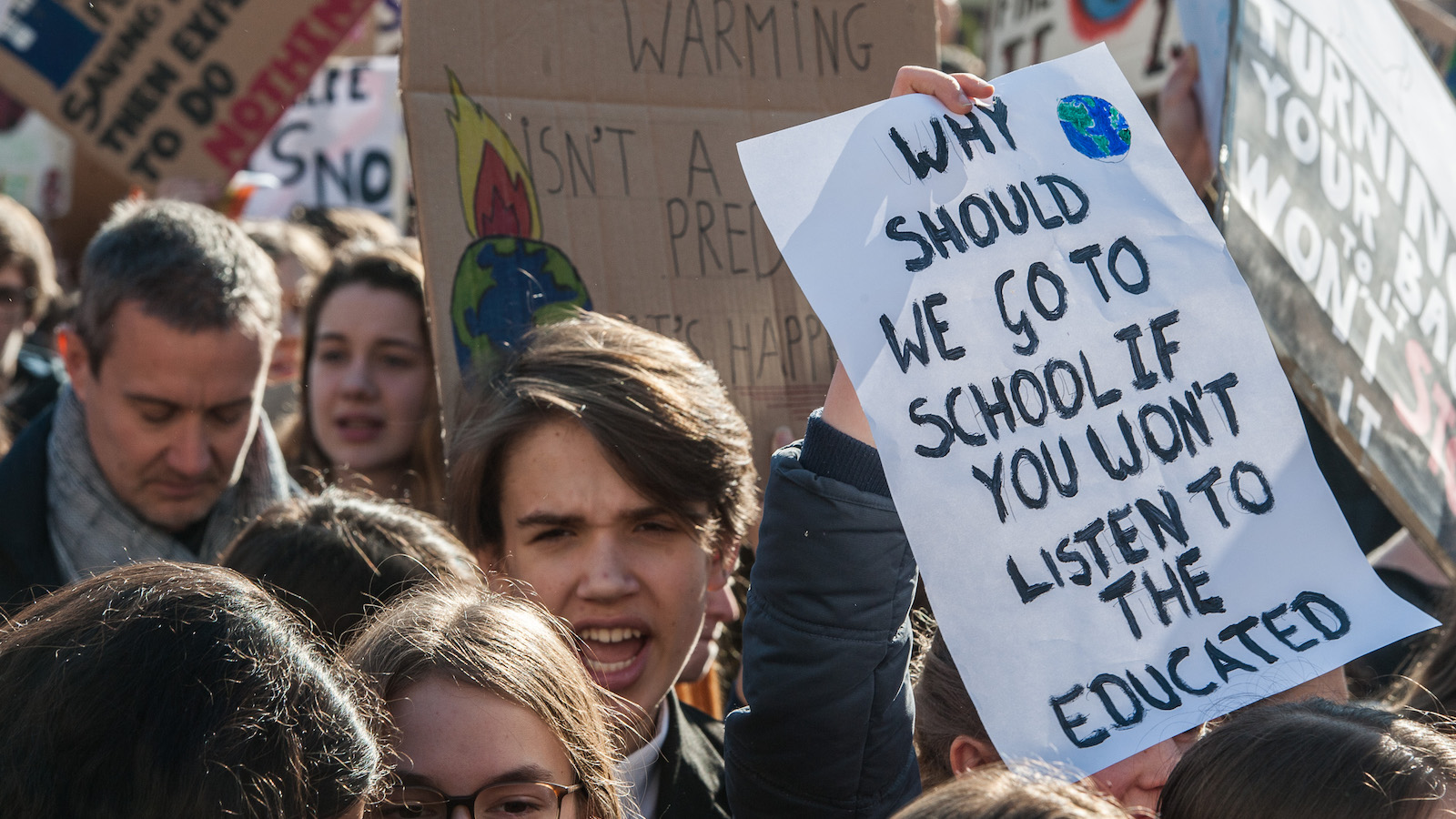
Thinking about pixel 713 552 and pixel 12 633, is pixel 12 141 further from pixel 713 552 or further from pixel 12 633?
pixel 12 633

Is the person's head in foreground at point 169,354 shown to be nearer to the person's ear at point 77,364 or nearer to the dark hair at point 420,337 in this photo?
the person's ear at point 77,364

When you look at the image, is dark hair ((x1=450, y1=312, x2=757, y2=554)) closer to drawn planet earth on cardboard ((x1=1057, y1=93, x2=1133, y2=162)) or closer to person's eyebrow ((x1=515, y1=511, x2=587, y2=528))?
person's eyebrow ((x1=515, y1=511, x2=587, y2=528))

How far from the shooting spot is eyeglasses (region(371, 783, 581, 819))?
123cm

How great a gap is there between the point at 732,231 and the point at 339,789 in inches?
57.4

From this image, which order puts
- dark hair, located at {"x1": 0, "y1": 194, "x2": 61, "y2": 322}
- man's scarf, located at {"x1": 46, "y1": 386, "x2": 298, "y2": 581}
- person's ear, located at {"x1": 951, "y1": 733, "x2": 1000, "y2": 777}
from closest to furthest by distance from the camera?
1. person's ear, located at {"x1": 951, "y1": 733, "x2": 1000, "y2": 777}
2. man's scarf, located at {"x1": 46, "y1": 386, "x2": 298, "y2": 581}
3. dark hair, located at {"x1": 0, "y1": 194, "x2": 61, "y2": 322}

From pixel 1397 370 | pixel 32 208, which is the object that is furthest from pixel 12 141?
pixel 1397 370

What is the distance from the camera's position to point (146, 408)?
2451mm

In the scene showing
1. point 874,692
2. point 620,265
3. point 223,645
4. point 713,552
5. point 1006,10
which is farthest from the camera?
point 1006,10

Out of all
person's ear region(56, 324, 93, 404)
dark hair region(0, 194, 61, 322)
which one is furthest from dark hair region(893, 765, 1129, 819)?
dark hair region(0, 194, 61, 322)

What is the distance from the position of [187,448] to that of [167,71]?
1.63 m

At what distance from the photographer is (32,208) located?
5.72m

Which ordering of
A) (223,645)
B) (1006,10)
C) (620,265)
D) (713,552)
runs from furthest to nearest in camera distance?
(1006,10) < (620,265) < (713,552) < (223,645)

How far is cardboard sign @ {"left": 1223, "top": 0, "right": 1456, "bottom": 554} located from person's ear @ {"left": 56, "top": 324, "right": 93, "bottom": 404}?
2.05m

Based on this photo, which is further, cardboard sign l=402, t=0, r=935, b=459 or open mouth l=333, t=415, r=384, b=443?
open mouth l=333, t=415, r=384, b=443
